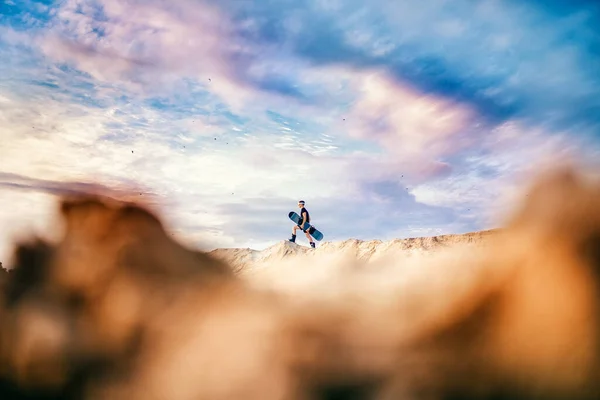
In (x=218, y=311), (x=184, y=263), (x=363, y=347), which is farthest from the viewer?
(x=184, y=263)

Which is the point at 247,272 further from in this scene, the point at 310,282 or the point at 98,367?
the point at 98,367

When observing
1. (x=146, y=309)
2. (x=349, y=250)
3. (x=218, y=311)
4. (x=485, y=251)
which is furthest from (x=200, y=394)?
(x=485, y=251)

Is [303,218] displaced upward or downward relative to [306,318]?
upward

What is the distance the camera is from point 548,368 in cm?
809

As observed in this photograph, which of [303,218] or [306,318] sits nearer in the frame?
[306,318]

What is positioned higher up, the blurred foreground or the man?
the man

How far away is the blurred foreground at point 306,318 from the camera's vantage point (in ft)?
27.2

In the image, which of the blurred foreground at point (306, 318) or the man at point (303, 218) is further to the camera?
the man at point (303, 218)

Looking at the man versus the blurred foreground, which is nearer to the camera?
the blurred foreground

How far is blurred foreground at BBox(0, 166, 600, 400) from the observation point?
8.30m

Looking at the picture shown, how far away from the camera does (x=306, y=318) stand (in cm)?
1052

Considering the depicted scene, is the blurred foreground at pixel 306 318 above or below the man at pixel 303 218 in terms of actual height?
below

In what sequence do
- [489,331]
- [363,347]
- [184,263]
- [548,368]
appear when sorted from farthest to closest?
[184,263]
[363,347]
[489,331]
[548,368]

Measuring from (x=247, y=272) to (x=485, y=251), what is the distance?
20.3ft
